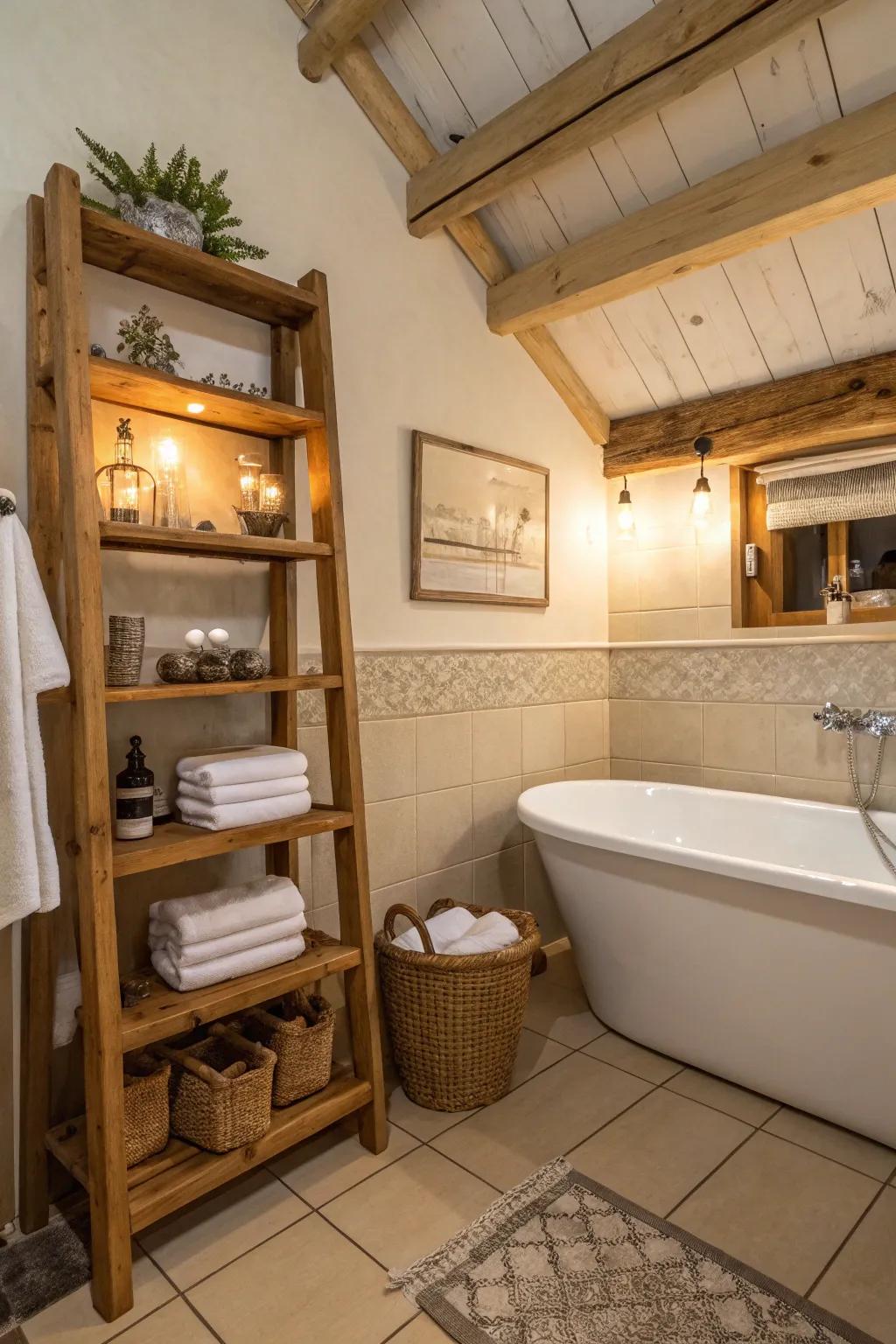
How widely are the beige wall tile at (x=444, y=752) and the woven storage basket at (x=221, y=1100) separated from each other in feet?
3.35

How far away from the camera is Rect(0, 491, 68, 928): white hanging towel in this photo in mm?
1413

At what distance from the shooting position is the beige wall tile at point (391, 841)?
243cm

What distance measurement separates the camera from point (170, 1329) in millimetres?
1413

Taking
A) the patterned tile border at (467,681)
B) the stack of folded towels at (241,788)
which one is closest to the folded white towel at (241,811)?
the stack of folded towels at (241,788)

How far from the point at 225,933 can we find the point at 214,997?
0.13m

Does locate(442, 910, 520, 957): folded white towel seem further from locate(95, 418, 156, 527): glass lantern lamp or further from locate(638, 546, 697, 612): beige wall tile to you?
locate(638, 546, 697, 612): beige wall tile

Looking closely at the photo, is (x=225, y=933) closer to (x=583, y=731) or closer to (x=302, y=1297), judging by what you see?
(x=302, y=1297)

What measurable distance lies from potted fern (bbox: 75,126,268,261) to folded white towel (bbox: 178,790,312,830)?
1203mm

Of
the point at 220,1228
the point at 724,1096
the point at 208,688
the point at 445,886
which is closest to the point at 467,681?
the point at 445,886

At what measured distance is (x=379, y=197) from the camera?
96.0 inches

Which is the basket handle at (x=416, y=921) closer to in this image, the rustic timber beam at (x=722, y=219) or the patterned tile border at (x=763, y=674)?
the patterned tile border at (x=763, y=674)

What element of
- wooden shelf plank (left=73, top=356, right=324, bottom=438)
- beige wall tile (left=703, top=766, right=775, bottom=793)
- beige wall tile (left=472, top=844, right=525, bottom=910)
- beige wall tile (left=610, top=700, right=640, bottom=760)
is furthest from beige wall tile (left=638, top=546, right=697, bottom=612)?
wooden shelf plank (left=73, top=356, right=324, bottom=438)

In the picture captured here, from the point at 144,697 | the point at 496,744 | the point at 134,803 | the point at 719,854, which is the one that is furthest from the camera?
the point at 496,744

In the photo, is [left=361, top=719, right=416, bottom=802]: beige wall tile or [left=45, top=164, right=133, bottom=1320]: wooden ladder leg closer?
[left=45, top=164, right=133, bottom=1320]: wooden ladder leg
